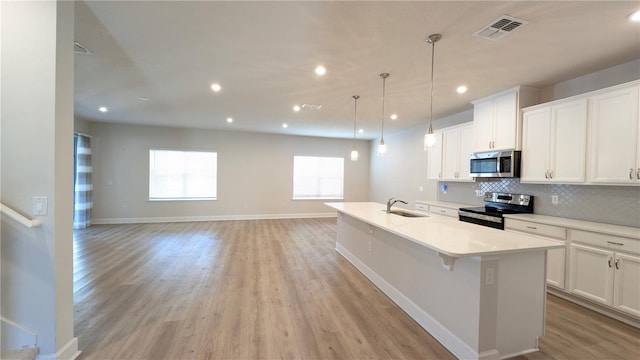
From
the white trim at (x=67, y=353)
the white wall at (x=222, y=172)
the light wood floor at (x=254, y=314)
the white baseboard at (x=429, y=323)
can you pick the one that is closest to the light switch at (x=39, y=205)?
the white trim at (x=67, y=353)

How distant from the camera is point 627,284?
7.76 feet

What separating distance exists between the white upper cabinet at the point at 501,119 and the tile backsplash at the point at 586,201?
0.67 metres

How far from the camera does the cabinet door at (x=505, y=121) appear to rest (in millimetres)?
3564

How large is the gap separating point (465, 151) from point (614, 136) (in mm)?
1926

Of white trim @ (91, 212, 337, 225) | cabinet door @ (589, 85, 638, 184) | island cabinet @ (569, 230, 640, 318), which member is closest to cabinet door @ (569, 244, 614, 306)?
island cabinet @ (569, 230, 640, 318)

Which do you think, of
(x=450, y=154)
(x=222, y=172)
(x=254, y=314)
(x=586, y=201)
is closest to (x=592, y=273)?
(x=586, y=201)

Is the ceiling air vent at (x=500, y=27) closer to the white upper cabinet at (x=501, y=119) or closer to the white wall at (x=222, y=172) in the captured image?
the white upper cabinet at (x=501, y=119)

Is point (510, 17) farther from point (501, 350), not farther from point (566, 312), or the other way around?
point (566, 312)

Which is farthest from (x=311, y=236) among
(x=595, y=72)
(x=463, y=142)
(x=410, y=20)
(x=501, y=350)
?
(x=595, y=72)

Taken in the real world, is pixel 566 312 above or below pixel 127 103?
below

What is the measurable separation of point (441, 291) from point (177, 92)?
438 centimetres

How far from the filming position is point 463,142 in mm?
4527

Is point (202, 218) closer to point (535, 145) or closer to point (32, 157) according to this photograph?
point (32, 157)

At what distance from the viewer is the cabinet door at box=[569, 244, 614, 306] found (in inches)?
97.7
